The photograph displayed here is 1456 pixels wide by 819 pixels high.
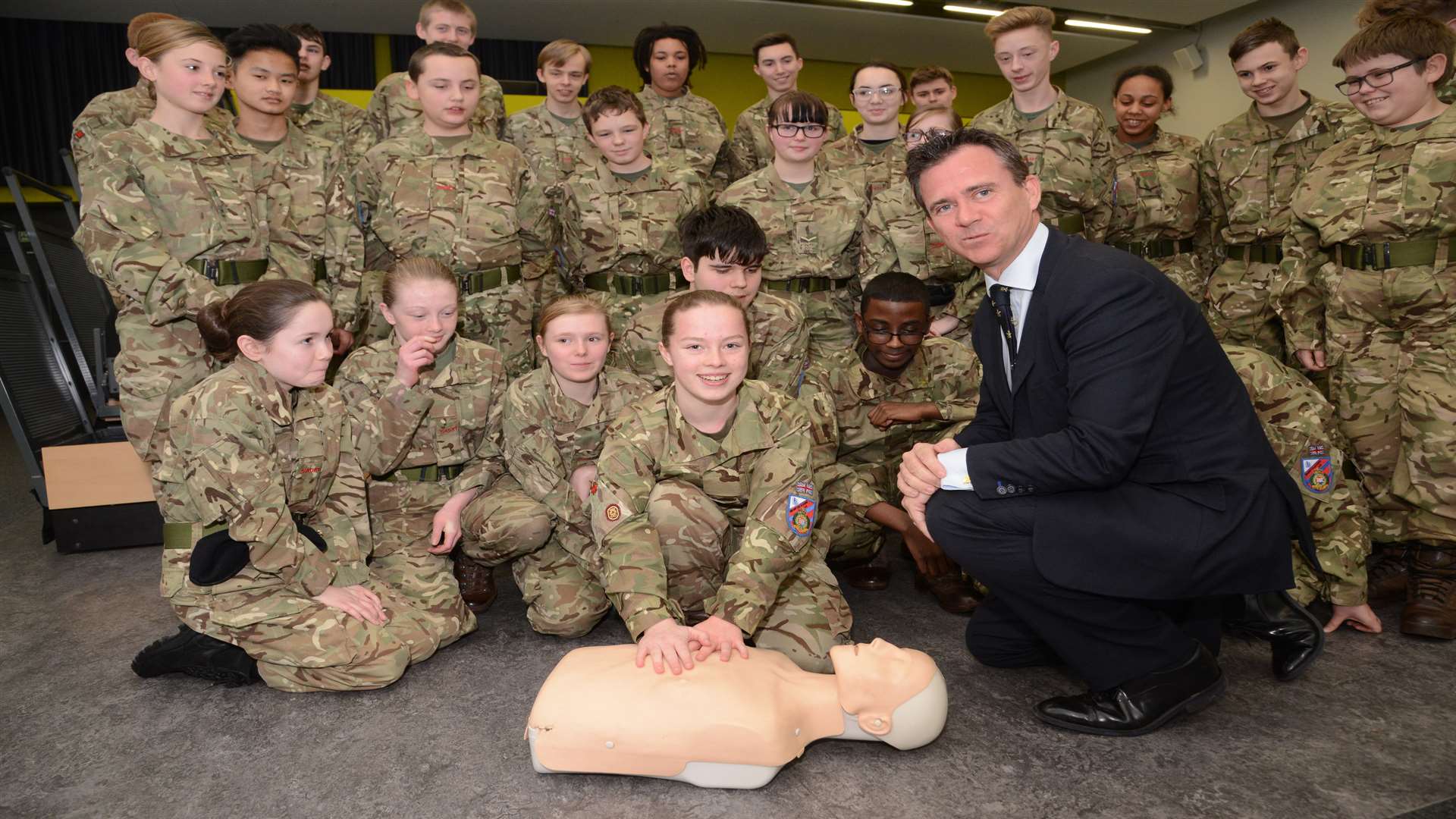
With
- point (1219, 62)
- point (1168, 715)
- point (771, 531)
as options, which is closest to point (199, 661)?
point (771, 531)

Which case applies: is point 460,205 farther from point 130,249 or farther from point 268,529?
point 268,529

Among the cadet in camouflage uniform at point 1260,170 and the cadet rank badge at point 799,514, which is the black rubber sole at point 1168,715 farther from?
the cadet in camouflage uniform at point 1260,170

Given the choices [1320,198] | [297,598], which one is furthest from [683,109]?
[297,598]

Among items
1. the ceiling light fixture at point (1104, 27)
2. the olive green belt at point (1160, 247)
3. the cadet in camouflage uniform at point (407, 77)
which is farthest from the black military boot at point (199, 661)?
the ceiling light fixture at point (1104, 27)

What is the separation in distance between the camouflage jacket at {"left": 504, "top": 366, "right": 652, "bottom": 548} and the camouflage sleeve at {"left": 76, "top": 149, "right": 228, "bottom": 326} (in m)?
1.09

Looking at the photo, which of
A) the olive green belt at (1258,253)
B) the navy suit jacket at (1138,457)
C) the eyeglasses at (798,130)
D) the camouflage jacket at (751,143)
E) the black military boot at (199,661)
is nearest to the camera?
the navy suit jacket at (1138,457)

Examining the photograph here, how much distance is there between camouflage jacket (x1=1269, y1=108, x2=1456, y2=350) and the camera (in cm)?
266

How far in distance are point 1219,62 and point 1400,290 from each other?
28.9ft

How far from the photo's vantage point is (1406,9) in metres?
3.04

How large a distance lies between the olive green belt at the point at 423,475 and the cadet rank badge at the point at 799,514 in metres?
1.28

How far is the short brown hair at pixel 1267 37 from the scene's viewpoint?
3.57 metres

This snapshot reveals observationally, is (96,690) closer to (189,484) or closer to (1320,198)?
(189,484)

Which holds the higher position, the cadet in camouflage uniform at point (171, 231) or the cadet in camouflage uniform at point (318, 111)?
the cadet in camouflage uniform at point (318, 111)

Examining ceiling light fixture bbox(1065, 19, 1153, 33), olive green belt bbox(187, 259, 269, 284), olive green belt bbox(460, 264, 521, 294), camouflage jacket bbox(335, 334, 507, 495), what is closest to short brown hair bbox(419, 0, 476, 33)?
olive green belt bbox(460, 264, 521, 294)
